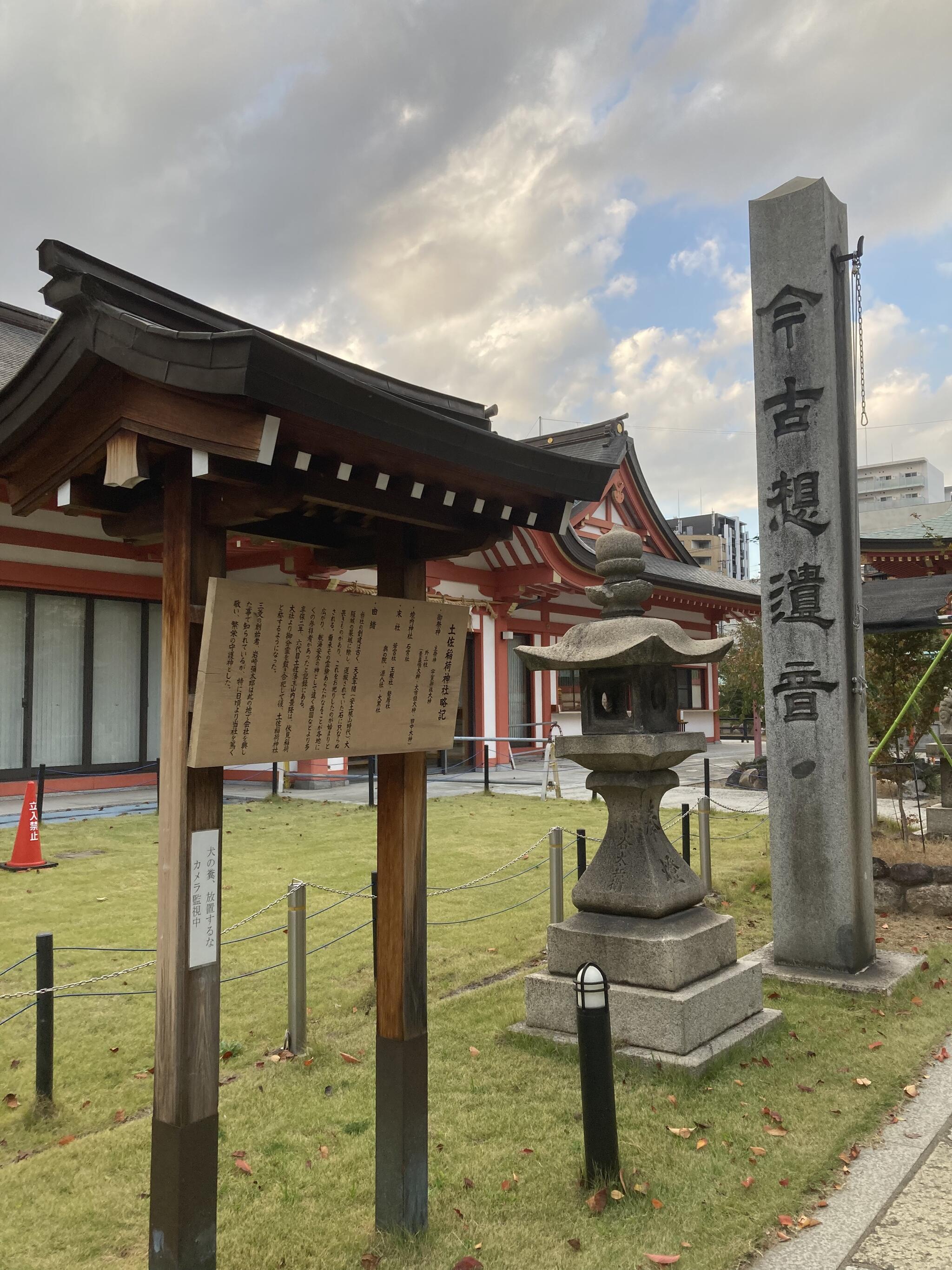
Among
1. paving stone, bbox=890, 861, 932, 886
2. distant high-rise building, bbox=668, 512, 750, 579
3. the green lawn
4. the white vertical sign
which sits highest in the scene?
distant high-rise building, bbox=668, 512, 750, 579

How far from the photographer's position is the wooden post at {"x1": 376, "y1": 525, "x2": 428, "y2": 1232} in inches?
130

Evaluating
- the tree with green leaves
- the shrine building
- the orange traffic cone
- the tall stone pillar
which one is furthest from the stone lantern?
the tree with green leaves

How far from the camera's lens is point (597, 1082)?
345cm

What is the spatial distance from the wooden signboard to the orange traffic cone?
692cm

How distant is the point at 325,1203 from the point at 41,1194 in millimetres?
1092

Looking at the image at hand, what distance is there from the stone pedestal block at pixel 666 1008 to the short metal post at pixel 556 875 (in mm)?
1015

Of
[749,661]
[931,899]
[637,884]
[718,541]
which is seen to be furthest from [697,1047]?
[718,541]

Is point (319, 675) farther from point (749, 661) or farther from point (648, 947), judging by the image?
point (749, 661)

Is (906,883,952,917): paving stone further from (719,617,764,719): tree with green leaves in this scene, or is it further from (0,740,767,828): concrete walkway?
(719,617,764,719): tree with green leaves

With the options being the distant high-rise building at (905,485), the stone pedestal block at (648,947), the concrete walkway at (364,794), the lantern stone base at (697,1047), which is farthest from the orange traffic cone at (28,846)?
the distant high-rise building at (905,485)

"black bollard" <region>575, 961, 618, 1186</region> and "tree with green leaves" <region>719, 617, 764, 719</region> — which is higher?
"tree with green leaves" <region>719, 617, 764, 719</region>

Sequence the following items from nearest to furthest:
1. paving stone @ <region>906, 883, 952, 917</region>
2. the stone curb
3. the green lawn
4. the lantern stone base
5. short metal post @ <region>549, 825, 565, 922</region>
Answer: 1. the stone curb
2. the green lawn
3. the lantern stone base
4. short metal post @ <region>549, 825, 565, 922</region>
5. paving stone @ <region>906, 883, 952, 917</region>

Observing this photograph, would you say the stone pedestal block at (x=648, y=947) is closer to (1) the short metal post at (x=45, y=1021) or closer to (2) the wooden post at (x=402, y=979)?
(2) the wooden post at (x=402, y=979)

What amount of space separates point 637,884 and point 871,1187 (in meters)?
1.80
